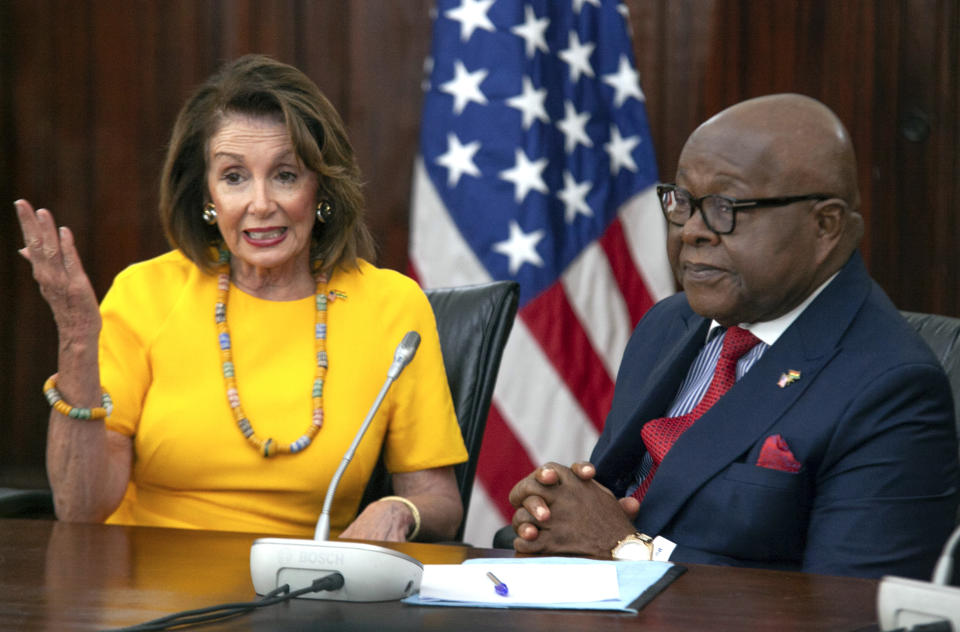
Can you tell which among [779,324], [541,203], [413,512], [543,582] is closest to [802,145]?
[779,324]

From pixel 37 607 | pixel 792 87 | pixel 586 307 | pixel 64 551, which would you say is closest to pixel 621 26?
pixel 792 87

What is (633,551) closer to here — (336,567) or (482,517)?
(336,567)

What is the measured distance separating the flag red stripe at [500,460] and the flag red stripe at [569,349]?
5.0 inches

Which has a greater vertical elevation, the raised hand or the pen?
the raised hand

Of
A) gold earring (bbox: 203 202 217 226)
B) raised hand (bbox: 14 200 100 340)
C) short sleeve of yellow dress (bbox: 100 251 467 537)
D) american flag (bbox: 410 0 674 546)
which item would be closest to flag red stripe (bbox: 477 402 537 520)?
american flag (bbox: 410 0 674 546)

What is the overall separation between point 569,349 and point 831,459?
1.60 metres

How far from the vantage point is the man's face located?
1.67 metres

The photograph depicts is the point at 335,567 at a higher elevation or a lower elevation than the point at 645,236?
lower

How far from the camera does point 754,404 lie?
1654mm

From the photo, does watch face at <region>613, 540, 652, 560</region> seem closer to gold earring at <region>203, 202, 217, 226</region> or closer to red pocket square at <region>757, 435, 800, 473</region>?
red pocket square at <region>757, 435, 800, 473</region>

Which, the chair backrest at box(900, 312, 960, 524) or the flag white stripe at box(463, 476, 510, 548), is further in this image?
the flag white stripe at box(463, 476, 510, 548)

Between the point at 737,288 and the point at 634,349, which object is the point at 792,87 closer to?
the point at 634,349

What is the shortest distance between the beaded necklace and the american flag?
3.02ft

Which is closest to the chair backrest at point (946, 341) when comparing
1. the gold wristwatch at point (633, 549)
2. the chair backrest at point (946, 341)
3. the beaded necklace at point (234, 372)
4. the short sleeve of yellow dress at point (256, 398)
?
the chair backrest at point (946, 341)
